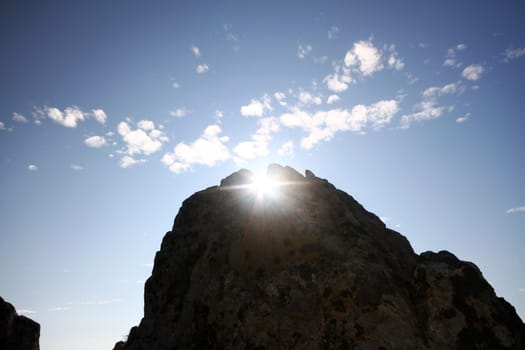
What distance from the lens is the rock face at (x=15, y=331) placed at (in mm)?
47844

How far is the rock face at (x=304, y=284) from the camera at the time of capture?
770 inches

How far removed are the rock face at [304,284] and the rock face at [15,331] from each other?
107 ft

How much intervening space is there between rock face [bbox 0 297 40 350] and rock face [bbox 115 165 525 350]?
32.7 meters

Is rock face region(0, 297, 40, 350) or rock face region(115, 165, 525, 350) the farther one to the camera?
rock face region(0, 297, 40, 350)

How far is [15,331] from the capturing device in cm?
4969

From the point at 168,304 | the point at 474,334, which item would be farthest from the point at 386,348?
the point at 168,304

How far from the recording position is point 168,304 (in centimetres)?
2877

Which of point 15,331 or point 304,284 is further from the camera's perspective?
point 15,331

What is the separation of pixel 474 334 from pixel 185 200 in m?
27.9

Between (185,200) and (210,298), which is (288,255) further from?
(185,200)

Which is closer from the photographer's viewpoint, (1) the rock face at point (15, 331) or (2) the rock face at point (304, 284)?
(2) the rock face at point (304, 284)

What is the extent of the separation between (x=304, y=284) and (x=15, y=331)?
49.7 metres

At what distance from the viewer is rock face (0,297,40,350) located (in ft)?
157

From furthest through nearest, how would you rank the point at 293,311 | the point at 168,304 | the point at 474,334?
the point at 168,304, the point at 293,311, the point at 474,334
